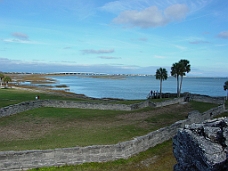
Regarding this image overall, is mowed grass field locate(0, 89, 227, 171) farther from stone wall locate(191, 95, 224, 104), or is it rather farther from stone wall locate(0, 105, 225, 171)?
stone wall locate(191, 95, 224, 104)

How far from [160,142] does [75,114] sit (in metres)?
12.9

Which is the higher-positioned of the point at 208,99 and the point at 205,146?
the point at 205,146

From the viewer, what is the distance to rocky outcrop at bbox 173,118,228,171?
263 inches

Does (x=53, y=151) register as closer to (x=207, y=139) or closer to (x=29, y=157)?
(x=29, y=157)

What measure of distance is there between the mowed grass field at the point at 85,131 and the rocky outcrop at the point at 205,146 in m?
6.29

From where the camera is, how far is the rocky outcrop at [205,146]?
6.68 meters

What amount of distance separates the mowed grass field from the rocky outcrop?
20.6 ft

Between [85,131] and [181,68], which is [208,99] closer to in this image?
[181,68]

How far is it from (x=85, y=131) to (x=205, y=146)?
1460 centimetres

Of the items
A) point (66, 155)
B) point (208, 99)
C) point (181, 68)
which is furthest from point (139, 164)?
point (181, 68)

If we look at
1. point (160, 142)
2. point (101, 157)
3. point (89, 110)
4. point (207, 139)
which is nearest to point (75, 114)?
point (89, 110)

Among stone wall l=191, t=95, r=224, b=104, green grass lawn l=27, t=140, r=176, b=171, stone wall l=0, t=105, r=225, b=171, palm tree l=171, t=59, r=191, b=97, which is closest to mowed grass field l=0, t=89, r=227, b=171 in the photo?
green grass lawn l=27, t=140, r=176, b=171

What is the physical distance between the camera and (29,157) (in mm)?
12438

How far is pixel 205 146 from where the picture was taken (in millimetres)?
6902
